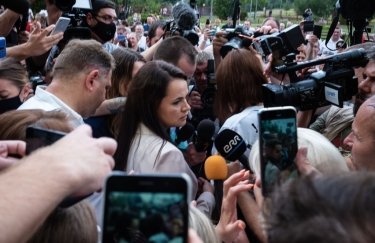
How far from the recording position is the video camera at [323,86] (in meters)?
2.49

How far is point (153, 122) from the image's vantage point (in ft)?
8.62

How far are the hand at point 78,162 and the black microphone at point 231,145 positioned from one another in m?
1.09

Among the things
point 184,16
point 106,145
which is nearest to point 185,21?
point 184,16

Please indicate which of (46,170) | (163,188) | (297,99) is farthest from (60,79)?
(163,188)

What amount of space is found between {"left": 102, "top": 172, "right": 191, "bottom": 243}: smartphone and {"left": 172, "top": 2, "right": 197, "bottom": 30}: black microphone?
4.25 meters

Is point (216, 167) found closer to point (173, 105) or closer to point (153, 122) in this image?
point (153, 122)

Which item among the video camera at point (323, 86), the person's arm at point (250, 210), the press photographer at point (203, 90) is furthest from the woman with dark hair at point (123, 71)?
the person's arm at point (250, 210)

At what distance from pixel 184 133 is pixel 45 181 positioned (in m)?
2.54

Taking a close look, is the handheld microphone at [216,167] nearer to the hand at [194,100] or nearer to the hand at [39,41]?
the hand at [39,41]

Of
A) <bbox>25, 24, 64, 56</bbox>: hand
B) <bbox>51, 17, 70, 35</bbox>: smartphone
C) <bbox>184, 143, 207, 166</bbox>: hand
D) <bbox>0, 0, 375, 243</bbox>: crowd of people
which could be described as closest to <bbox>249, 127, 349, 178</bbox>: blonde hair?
<bbox>0, 0, 375, 243</bbox>: crowd of people

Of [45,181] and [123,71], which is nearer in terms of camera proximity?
[45,181]

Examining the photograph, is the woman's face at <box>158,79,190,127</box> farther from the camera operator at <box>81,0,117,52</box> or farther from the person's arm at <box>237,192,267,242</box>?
the camera operator at <box>81,0,117,52</box>

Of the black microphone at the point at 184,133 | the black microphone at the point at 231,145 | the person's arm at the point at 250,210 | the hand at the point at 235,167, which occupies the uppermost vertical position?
the black microphone at the point at 231,145

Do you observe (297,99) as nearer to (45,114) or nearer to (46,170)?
(45,114)
